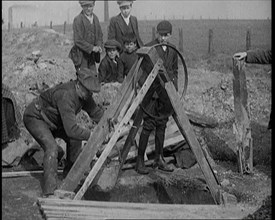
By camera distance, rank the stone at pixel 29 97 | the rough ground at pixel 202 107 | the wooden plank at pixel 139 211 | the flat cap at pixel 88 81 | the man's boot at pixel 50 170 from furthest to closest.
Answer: the stone at pixel 29 97, the rough ground at pixel 202 107, the man's boot at pixel 50 170, the flat cap at pixel 88 81, the wooden plank at pixel 139 211

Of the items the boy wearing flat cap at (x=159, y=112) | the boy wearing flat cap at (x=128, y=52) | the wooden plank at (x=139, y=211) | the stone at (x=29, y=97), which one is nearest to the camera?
the wooden plank at (x=139, y=211)

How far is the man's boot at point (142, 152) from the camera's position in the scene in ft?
23.9

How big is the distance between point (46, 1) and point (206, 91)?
447 centimetres

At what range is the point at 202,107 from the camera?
11.3 meters

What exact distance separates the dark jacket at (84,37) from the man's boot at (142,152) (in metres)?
2.76

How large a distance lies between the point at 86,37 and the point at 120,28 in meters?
0.69

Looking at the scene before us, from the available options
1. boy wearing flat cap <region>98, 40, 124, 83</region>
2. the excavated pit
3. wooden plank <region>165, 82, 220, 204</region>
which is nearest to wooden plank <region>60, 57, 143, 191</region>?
wooden plank <region>165, 82, 220, 204</region>

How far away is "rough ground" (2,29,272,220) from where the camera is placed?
20.5 feet

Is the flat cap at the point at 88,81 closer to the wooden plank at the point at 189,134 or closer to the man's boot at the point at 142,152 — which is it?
the wooden plank at the point at 189,134

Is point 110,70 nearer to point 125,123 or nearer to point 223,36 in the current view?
point 125,123

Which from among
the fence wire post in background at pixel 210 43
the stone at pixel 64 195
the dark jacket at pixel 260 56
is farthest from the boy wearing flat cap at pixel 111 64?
the fence wire post in background at pixel 210 43

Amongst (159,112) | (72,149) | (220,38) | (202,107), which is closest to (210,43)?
(220,38)

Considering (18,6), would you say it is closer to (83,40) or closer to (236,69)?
(83,40)

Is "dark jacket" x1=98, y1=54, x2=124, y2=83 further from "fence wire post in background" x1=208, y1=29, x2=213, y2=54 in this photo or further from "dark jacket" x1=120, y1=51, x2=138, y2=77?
"fence wire post in background" x1=208, y1=29, x2=213, y2=54
